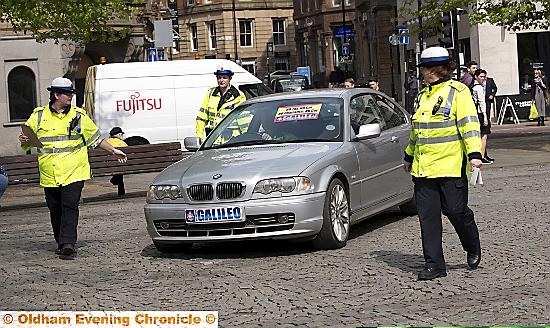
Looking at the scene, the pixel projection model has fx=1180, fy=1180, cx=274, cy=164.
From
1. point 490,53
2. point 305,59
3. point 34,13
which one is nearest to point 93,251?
point 34,13

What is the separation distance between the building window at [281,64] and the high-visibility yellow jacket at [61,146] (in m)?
95.7

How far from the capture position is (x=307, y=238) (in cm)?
1074

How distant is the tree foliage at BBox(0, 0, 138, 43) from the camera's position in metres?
21.5

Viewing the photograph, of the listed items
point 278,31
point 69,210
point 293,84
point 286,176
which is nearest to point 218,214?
point 286,176

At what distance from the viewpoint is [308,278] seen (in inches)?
370

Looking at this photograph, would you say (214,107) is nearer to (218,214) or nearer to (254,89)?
(218,214)

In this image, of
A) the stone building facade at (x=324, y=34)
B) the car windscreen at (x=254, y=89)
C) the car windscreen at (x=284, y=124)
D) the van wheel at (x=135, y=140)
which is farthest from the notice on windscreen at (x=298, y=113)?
the stone building facade at (x=324, y=34)

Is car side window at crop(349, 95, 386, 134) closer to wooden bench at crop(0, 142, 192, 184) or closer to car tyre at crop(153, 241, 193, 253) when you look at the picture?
car tyre at crop(153, 241, 193, 253)

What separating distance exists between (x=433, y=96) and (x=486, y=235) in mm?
2717

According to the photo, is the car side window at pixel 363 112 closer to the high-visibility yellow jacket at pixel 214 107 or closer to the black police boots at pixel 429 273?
the high-visibility yellow jacket at pixel 214 107

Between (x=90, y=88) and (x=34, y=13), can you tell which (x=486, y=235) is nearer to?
(x=34, y=13)

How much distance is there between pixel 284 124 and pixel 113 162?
7515mm

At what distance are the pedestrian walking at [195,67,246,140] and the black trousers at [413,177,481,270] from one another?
631 cm

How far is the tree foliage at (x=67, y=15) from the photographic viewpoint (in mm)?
21542
